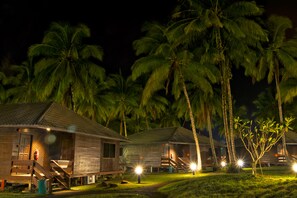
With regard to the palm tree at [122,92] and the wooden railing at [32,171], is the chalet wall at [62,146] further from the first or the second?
the palm tree at [122,92]

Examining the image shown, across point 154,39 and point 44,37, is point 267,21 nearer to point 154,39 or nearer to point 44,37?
point 154,39

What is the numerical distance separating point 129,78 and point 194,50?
49.3ft

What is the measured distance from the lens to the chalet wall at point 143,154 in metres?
36.0

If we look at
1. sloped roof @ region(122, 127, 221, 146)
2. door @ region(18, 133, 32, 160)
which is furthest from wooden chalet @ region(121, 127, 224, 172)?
door @ region(18, 133, 32, 160)

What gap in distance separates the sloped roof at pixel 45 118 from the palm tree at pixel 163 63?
322 inches

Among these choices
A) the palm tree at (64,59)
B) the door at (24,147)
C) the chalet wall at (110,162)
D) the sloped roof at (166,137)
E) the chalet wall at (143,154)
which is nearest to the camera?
the door at (24,147)

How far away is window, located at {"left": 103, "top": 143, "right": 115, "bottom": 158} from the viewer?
24734 millimetres

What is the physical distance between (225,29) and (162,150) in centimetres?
1546

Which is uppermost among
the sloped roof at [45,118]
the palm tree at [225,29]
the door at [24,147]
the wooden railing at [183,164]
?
the palm tree at [225,29]

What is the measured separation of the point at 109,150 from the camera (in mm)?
25375

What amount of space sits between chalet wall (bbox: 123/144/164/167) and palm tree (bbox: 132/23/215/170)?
25.3 feet

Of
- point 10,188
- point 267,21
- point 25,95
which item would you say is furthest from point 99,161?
point 267,21

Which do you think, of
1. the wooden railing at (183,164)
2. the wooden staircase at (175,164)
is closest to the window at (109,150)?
the wooden staircase at (175,164)

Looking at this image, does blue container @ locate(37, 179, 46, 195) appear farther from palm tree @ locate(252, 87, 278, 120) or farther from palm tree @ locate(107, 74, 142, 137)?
palm tree @ locate(252, 87, 278, 120)
